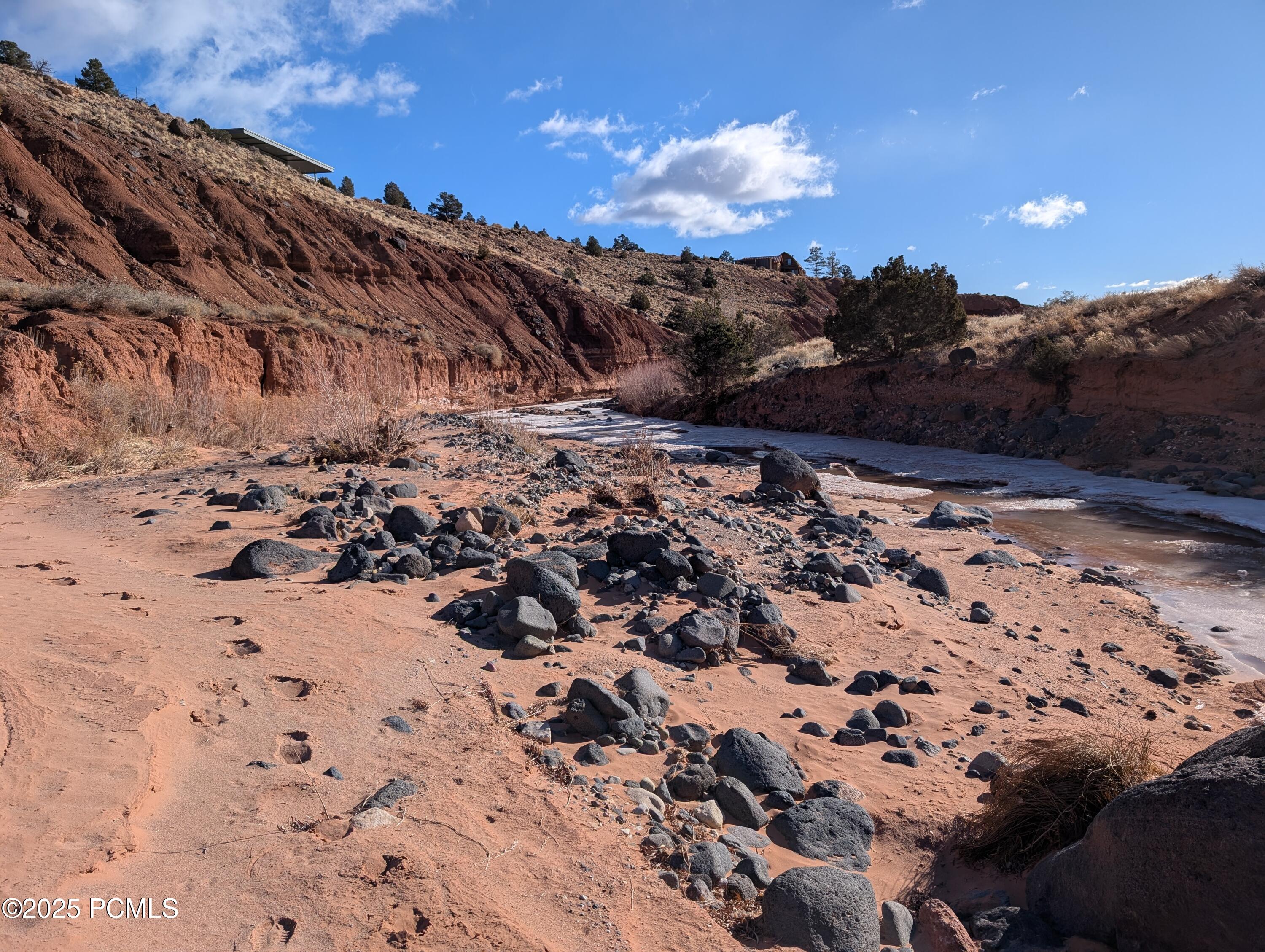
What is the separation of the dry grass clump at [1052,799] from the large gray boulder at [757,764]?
755mm

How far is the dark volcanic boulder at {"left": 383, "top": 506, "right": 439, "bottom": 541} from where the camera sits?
6.41 metres

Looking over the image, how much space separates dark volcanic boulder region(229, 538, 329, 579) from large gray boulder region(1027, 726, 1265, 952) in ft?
16.9

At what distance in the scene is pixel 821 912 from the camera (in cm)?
246

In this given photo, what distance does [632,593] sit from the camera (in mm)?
5637

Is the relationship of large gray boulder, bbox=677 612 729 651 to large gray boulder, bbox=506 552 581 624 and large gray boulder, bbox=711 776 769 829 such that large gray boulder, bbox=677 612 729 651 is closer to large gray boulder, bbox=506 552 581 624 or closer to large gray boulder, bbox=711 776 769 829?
large gray boulder, bbox=506 552 581 624

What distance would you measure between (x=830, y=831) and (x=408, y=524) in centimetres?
454

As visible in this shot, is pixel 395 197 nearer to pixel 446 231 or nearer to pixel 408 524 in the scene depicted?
pixel 446 231

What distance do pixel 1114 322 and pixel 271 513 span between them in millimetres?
19732

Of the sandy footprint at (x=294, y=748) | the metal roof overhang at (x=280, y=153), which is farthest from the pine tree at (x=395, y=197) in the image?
the sandy footprint at (x=294, y=748)

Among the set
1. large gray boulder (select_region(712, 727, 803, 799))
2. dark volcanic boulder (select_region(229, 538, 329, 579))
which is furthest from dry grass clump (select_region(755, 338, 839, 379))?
large gray boulder (select_region(712, 727, 803, 799))

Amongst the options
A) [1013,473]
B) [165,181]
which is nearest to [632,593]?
[1013,473]

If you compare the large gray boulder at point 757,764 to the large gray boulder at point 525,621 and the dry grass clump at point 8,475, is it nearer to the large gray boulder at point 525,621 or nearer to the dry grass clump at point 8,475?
the large gray boulder at point 525,621

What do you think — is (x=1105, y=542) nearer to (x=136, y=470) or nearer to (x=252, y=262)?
(x=136, y=470)

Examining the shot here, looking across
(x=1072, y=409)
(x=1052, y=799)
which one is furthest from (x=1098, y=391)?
(x=1052, y=799)
